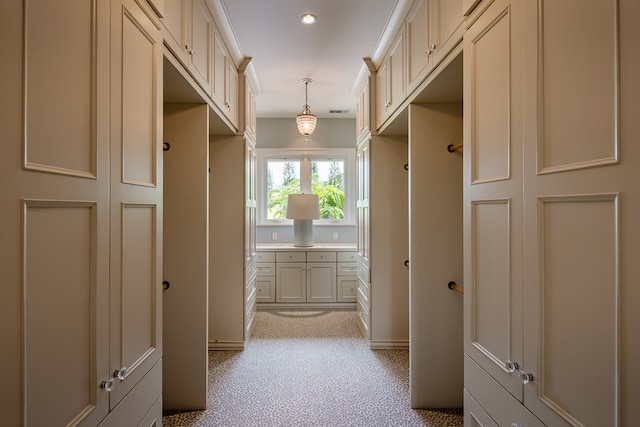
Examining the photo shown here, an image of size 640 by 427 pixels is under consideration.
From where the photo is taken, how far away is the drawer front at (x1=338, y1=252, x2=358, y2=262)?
15.5 feet

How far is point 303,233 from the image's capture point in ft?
15.7

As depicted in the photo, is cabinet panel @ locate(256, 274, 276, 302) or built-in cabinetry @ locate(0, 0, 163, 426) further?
cabinet panel @ locate(256, 274, 276, 302)

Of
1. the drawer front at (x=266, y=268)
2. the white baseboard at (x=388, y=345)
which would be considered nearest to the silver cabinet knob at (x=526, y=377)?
the white baseboard at (x=388, y=345)

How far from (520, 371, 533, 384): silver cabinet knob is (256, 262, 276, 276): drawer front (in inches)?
152

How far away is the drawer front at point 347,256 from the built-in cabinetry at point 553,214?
3.39m

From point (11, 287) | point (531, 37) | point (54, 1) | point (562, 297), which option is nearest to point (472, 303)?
point (562, 297)

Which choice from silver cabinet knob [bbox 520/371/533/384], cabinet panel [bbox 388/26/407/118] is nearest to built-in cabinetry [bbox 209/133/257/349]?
cabinet panel [bbox 388/26/407/118]

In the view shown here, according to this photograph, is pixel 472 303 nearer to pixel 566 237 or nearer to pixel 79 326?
pixel 566 237

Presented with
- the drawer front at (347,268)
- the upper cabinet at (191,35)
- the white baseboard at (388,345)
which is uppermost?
the upper cabinet at (191,35)

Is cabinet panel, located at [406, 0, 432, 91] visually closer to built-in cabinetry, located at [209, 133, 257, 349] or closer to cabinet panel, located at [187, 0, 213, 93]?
cabinet panel, located at [187, 0, 213, 93]

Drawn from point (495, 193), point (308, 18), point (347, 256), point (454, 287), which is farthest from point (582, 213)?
point (347, 256)

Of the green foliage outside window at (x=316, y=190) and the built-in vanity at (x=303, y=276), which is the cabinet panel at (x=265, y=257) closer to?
the built-in vanity at (x=303, y=276)

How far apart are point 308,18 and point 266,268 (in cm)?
309

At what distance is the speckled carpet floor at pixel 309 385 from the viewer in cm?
228
